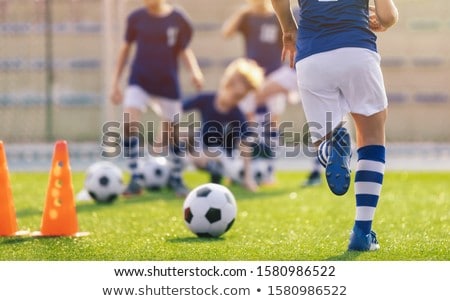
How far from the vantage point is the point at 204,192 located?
4992 mm

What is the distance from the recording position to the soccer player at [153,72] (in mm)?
7504

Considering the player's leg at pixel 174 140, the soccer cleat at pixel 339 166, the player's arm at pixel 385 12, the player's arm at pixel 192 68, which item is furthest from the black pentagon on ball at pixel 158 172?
the player's arm at pixel 385 12

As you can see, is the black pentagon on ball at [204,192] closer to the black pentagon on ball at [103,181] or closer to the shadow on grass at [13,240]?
the shadow on grass at [13,240]

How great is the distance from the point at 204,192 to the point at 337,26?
1353mm

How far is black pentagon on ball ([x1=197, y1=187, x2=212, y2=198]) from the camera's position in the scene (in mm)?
4949

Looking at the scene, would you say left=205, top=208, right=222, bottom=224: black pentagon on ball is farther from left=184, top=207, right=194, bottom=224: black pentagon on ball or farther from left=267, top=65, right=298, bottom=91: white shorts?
left=267, top=65, right=298, bottom=91: white shorts

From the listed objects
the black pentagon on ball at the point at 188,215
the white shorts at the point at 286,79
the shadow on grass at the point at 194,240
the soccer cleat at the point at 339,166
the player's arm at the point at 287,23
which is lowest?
the shadow on grass at the point at 194,240

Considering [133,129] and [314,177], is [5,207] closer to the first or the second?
[133,129]

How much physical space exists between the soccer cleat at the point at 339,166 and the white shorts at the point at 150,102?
11.5ft

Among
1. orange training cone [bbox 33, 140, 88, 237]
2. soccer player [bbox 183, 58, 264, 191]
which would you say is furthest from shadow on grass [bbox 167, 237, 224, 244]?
soccer player [bbox 183, 58, 264, 191]

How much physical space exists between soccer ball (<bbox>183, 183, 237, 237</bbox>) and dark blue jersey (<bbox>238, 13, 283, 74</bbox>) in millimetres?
4023
